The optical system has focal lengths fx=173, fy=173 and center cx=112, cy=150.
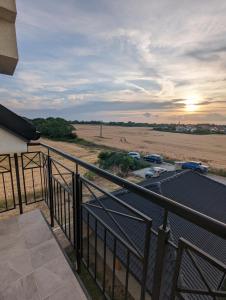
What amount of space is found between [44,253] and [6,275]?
0.39m

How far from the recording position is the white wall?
179cm

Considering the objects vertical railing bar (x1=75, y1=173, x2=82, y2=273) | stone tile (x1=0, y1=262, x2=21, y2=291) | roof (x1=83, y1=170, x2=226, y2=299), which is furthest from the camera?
roof (x1=83, y1=170, x2=226, y2=299)

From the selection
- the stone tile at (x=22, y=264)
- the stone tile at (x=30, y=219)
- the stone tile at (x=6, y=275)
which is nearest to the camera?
the stone tile at (x=6, y=275)

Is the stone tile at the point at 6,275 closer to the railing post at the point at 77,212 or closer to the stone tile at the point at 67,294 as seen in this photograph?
the stone tile at the point at 67,294

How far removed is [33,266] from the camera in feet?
6.05

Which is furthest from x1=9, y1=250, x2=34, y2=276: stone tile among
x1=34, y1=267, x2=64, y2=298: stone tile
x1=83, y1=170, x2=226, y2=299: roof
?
x1=83, y1=170, x2=226, y2=299: roof

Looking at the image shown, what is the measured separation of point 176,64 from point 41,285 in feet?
24.1

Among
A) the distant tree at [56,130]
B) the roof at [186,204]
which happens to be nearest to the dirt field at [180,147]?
the distant tree at [56,130]

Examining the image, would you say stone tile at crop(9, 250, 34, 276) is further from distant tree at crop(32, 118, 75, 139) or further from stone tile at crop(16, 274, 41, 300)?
distant tree at crop(32, 118, 75, 139)

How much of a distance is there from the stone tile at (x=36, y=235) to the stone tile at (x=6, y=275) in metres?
0.30

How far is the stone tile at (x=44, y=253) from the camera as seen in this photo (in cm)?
189

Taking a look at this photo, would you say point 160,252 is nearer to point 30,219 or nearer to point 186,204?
point 30,219

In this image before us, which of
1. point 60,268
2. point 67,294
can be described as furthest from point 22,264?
point 67,294

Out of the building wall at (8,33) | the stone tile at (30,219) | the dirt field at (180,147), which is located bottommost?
the dirt field at (180,147)
